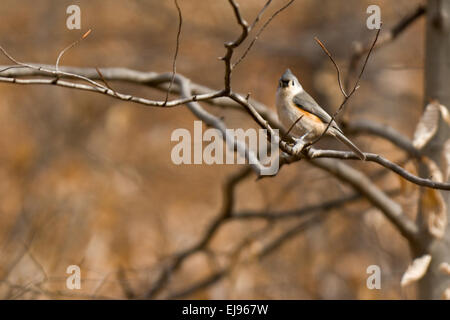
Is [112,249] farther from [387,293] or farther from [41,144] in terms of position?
[387,293]

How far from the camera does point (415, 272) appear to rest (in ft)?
9.27

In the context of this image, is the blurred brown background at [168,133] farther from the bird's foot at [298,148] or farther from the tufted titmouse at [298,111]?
the bird's foot at [298,148]

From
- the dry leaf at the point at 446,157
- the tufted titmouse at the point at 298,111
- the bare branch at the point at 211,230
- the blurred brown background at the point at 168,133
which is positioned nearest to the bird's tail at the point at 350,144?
the tufted titmouse at the point at 298,111

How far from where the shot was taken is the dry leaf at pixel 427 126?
2924 mm

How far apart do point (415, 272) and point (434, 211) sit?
40 cm

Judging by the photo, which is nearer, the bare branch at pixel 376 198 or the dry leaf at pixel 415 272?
the dry leaf at pixel 415 272

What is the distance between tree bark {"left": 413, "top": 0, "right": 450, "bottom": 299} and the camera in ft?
10.4

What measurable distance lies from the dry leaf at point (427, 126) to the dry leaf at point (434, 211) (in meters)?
0.25

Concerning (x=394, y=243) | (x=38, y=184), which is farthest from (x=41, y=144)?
(x=394, y=243)

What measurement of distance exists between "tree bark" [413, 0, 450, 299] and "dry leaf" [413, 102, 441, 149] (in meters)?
0.22

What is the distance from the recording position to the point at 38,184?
7.23 metres

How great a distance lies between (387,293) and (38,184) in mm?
4389

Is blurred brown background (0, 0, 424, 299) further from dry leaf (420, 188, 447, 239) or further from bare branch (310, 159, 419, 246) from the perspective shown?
dry leaf (420, 188, 447, 239)
